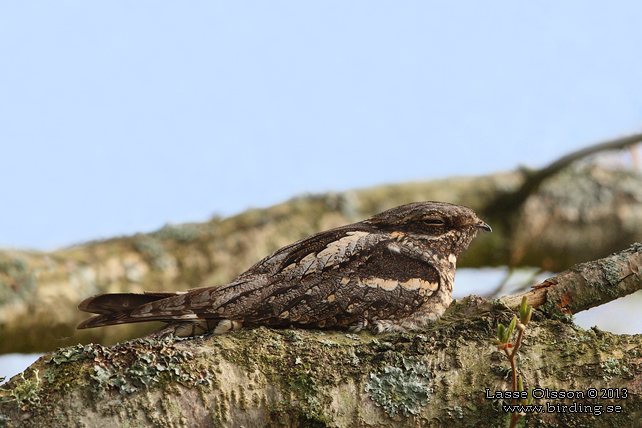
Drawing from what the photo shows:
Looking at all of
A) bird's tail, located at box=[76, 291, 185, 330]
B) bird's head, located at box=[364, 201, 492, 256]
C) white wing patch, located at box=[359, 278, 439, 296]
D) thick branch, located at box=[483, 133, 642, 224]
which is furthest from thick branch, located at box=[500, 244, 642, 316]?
thick branch, located at box=[483, 133, 642, 224]

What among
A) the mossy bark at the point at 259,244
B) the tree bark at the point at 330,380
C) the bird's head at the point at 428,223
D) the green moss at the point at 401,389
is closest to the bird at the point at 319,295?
the bird's head at the point at 428,223

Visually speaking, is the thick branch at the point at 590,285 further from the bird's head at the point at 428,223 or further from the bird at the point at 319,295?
the bird's head at the point at 428,223

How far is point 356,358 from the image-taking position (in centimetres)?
257

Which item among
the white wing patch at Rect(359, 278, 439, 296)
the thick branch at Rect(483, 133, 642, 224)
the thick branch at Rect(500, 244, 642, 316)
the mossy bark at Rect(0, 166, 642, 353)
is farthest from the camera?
the thick branch at Rect(483, 133, 642, 224)

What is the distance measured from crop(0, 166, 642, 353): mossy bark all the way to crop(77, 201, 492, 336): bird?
1.24m

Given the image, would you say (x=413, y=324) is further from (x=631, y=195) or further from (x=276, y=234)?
(x=631, y=195)

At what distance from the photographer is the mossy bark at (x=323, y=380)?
2162 mm

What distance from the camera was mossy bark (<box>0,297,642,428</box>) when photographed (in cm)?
216

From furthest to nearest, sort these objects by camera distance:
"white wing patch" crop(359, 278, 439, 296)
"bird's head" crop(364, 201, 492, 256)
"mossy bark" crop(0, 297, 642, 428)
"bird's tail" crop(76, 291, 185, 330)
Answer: "bird's head" crop(364, 201, 492, 256)
"white wing patch" crop(359, 278, 439, 296)
"bird's tail" crop(76, 291, 185, 330)
"mossy bark" crop(0, 297, 642, 428)

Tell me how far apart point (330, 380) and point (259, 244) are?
305 centimetres

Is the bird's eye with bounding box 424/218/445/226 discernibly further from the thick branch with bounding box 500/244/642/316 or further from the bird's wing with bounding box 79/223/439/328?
the thick branch with bounding box 500/244/642/316

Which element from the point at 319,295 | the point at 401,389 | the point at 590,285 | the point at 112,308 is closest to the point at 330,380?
the point at 401,389

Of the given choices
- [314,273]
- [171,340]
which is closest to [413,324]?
[314,273]

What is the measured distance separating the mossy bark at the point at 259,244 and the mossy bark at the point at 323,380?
1935 mm
